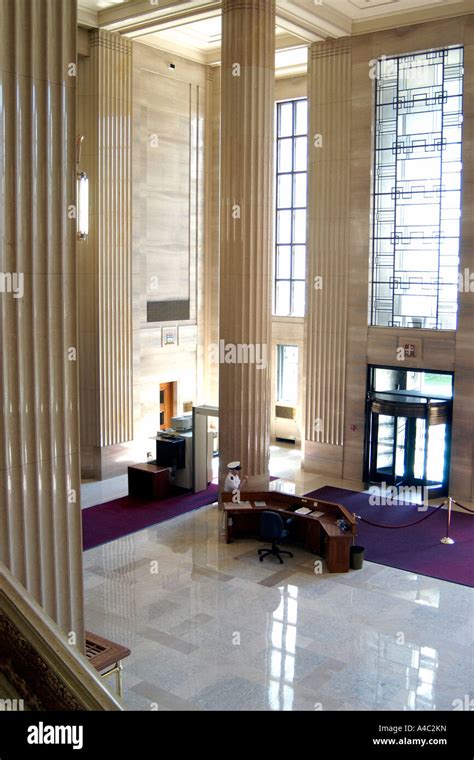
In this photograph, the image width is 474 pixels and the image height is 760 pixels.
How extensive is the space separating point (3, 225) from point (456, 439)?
12.4m

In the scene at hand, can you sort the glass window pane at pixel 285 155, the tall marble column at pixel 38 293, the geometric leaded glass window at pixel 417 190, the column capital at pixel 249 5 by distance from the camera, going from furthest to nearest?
the glass window pane at pixel 285 155
the geometric leaded glass window at pixel 417 190
the column capital at pixel 249 5
the tall marble column at pixel 38 293

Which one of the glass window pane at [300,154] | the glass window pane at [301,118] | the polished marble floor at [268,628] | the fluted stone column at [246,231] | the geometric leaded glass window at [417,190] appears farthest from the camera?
the glass window pane at [300,154]

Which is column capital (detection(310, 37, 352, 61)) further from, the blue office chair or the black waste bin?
the black waste bin

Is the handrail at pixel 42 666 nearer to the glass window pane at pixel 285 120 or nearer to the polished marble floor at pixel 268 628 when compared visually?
the polished marble floor at pixel 268 628

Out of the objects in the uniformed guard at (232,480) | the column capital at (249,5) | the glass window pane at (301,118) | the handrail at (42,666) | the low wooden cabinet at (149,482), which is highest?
the column capital at (249,5)

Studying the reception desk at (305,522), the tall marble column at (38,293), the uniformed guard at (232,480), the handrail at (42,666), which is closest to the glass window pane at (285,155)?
the uniformed guard at (232,480)

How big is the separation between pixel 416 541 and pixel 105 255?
894cm

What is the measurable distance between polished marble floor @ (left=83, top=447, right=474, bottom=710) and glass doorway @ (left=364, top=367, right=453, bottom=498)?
14.1 feet

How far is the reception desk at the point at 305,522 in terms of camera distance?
1198cm

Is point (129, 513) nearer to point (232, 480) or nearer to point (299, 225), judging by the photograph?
point (232, 480)

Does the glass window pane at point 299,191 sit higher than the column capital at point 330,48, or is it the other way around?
the column capital at point 330,48

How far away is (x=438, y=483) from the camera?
16.1m

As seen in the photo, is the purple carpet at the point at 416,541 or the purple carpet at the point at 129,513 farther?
the purple carpet at the point at 129,513

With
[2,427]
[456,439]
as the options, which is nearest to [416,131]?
[456,439]
